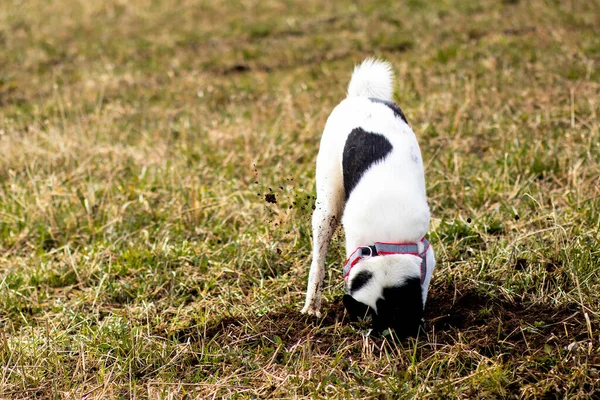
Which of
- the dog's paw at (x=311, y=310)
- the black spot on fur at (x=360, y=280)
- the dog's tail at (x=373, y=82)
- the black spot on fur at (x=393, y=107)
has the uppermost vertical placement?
the dog's tail at (x=373, y=82)

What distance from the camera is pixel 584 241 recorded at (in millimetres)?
3947

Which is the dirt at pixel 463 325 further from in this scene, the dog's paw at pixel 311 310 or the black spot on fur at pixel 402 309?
the black spot on fur at pixel 402 309

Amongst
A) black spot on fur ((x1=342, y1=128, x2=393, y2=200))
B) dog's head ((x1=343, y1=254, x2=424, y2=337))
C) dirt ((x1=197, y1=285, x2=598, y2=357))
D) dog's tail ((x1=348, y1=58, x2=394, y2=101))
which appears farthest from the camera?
dog's tail ((x1=348, y1=58, x2=394, y2=101))

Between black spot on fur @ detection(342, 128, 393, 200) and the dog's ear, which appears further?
black spot on fur @ detection(342, 128, 393, 200)

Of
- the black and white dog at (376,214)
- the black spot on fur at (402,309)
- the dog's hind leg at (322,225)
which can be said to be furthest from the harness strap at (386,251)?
the dog's hind leg at (322,225)

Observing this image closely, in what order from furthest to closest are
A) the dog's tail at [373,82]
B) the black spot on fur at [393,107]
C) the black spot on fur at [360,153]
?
1. the dog's tail at [373,82]
2. the black spot on fur at [393,107]
3. the black spot on fur at [360,153]

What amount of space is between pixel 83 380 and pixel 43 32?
971 centimetres

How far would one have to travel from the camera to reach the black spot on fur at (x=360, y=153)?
10.8 ft

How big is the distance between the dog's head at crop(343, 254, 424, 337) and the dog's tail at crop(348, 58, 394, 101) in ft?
4.87

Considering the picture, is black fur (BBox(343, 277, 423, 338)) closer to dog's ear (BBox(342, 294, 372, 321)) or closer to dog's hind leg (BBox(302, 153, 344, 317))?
dog's ear (BBox(342, 294, 372, 321))

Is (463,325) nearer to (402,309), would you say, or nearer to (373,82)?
(402,309)

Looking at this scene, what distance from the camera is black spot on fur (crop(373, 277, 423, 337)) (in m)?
2.93

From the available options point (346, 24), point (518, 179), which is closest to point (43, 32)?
point (346, 24)

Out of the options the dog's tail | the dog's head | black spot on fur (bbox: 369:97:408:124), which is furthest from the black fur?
the dog's tail
